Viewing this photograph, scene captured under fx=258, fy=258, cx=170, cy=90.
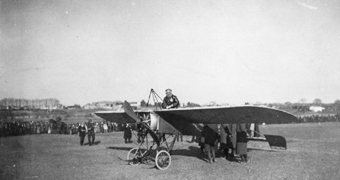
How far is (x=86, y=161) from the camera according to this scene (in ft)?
36.6

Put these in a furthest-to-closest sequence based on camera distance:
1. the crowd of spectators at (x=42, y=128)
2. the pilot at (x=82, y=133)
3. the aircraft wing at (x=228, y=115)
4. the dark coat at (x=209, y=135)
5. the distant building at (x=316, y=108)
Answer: the distant building at (x=316, y=108)
the crowd of spectators at (x=42, y=128)
the pilot at (x=82, y=133)
the dark coat at (x=209, y=135)
the aircraft wing at (x=228, y=115)

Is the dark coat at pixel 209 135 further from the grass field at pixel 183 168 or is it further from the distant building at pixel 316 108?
the distant building at pixel 316 108

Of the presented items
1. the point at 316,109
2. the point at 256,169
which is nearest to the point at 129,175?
the point at 256,169

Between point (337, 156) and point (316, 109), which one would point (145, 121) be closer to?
point (337, 156)

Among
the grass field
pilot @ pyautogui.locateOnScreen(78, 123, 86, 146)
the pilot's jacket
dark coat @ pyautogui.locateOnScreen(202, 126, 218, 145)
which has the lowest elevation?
the grass field

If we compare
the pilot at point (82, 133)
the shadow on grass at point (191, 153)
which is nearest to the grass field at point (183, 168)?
the shadow on grass at point (191, 153)

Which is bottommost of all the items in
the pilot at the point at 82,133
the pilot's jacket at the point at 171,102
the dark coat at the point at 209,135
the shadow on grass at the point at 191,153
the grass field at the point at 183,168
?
the shadow on grass at the point at 191,153

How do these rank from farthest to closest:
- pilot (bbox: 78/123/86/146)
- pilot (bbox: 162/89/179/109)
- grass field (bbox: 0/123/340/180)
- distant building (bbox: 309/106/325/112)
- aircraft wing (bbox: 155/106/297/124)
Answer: distant building (bbox: 309/106/325/112)
pilot (bbox: 78/123/86/146)
pilot (bbox: 162/89/179/109)
grass field (bbox: 0/123/340/180)
aircraft wing (bbox: 155/106/297/124)

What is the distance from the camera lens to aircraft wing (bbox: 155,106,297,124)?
8.09 meters

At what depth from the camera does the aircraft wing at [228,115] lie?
8087mm

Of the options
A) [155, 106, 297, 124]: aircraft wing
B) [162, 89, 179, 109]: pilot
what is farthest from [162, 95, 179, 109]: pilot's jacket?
[155, 106, 297, 124]: aircraft wing

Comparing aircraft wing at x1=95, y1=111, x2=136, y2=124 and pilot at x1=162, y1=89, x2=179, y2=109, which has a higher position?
pilot at x1=162, y1=89, x2=179, y2=109

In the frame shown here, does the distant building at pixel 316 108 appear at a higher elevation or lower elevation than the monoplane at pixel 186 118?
higher

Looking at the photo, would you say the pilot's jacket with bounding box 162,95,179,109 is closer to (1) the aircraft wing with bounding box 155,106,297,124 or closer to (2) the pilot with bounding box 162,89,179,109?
(2) the pilot with bounding box 162,89,179,109
